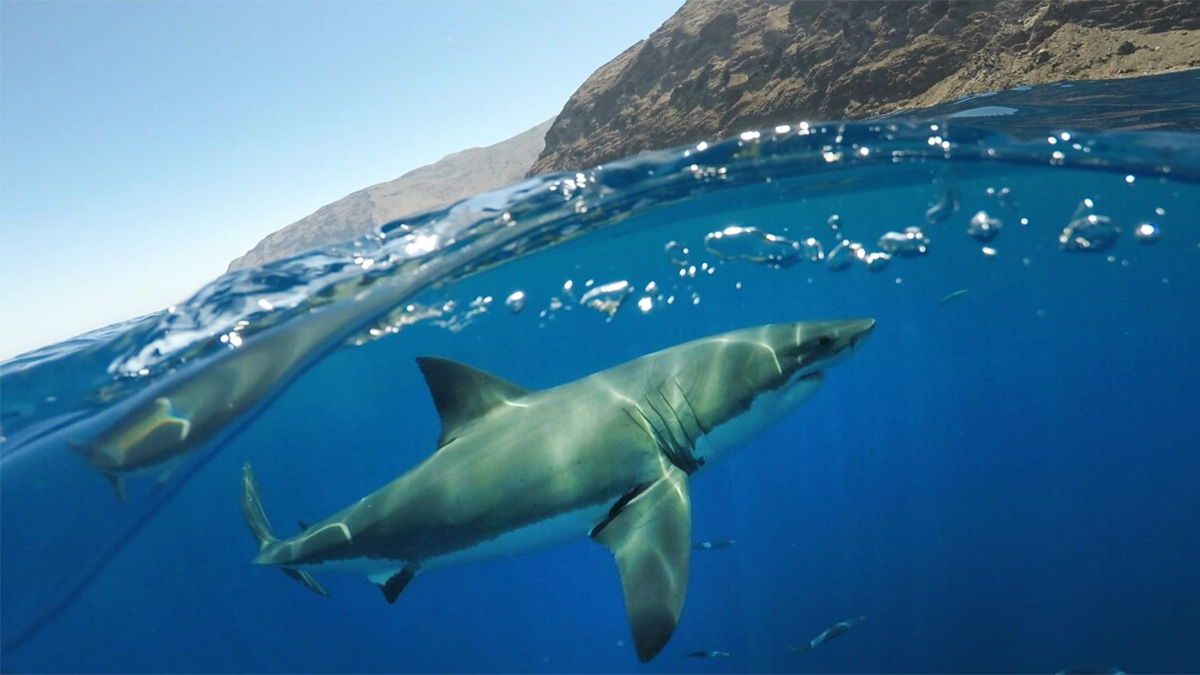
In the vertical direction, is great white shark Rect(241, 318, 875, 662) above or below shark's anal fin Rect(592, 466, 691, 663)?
above

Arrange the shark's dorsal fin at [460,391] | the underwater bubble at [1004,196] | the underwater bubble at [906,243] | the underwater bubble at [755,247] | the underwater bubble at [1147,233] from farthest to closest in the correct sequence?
the underwater bubble at [906,243], the underwater bubble at [1147,233], the underwater bubble at [755,247], the underwater bubble at [1004,196], the shark's dorsal fin at [460,391]

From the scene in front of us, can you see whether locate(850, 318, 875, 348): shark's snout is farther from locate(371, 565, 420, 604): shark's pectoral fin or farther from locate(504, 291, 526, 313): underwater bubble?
locate(504, 291, 526, 313): underwater bubble

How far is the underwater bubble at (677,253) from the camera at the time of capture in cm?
1613

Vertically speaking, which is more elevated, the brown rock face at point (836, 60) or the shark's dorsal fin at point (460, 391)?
the brown rock face at point (836, 60)

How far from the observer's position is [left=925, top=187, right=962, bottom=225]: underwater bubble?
14991 mm

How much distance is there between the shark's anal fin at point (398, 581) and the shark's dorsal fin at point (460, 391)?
0.97m

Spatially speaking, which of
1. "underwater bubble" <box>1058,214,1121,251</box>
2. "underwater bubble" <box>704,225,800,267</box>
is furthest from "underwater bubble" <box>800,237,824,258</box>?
"underwater bubble" <box>1058,214,1121,251</box>

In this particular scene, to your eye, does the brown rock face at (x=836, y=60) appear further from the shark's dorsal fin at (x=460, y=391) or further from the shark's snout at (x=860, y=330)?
the shark's dorsal fin at (x=460, y=391)

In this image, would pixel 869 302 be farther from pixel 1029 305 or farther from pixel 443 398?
pixel 443 398

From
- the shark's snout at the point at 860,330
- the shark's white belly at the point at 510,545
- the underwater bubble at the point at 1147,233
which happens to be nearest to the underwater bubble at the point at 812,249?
the underwater bubble at the point at 1147,233

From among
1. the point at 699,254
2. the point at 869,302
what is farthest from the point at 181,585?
the point at 869,302

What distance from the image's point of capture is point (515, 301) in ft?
54.1

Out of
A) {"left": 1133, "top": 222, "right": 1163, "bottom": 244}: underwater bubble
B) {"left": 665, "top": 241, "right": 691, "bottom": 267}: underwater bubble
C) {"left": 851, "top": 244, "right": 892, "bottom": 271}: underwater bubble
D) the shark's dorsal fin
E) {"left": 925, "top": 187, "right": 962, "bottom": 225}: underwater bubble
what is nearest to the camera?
the shark's dorsal fin

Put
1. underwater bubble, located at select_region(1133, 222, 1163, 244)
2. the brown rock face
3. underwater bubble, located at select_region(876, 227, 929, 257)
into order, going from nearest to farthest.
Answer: the brown rock face, underwater bubble, located at select_region(1133, 222, 1163, 244), underwater bubble, located at select_region(876, 227, 929, 257)
